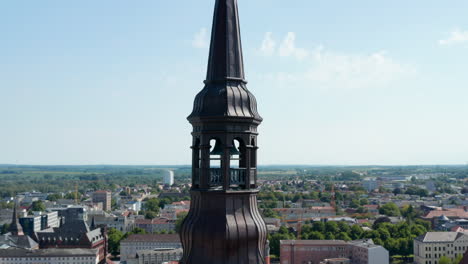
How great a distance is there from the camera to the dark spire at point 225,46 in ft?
55.2

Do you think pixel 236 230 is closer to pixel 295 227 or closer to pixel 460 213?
pixel 295 227

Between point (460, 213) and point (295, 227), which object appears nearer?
point (295, 227)

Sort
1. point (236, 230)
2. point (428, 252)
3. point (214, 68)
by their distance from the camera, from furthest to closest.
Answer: point (428, 252) < point (214, 68) < point (236, 230)

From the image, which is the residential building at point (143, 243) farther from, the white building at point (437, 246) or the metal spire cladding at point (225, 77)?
the metal spire cladding at point (225, 77)

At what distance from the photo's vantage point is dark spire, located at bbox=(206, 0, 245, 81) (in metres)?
16.8

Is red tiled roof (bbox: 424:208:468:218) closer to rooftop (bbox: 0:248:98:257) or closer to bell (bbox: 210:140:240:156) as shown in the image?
rooftop (bbox: 0:248:98:257)

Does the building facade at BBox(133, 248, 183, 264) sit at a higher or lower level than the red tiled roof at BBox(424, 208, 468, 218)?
lower

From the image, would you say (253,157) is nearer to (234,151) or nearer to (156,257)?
(234,151)

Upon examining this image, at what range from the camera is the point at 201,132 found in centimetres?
1625

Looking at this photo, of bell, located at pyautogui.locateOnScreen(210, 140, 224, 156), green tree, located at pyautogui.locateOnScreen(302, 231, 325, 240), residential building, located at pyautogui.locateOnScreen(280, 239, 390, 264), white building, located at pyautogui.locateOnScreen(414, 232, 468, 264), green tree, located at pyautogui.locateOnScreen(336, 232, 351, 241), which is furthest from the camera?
green tree, located at pyautogui.locateOnScreen(302, 231, 325, 240)

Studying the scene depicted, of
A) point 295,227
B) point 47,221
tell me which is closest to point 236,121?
point 295,227

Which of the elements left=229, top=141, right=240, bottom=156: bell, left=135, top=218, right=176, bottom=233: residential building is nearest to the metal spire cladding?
left=229, top=141, right=240, bottom=156: bell

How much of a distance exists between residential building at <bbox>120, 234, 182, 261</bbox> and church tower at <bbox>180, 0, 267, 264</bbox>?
12821 centimetres

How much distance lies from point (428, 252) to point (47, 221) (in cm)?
12466
